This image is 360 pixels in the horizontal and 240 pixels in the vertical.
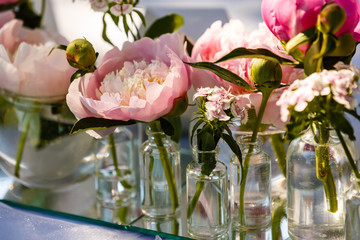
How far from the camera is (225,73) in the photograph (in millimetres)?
558

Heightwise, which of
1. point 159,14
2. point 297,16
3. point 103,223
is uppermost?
point 297,16

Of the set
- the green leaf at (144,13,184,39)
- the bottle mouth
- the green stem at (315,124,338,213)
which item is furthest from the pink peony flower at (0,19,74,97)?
the green stem at (315,124,338,213)

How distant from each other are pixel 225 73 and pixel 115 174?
0.25 m

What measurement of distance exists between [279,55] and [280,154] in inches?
5.3

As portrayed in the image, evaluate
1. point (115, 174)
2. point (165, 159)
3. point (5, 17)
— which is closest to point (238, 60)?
point (165, 159)

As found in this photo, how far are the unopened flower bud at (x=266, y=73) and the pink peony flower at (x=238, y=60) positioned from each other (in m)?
0.03

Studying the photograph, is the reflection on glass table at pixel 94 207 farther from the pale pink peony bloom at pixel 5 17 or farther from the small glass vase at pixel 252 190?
the pale pink peony bloom at pixel 5 17

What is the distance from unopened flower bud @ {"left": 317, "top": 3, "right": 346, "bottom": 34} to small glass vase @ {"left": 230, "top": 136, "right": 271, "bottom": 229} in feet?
0.55

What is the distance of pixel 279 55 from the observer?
0.57 meters

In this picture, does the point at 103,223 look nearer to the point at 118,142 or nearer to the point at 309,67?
the point at 118,142

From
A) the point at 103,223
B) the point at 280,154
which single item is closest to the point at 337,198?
the point at 280,154

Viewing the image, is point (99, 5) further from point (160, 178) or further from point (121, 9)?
point (160, 178)

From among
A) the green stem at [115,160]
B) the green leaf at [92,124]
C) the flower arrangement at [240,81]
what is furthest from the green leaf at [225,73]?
the green stem at [115,160]

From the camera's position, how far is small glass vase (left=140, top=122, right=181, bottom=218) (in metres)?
0.66
